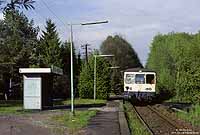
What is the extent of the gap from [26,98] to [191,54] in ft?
66.1

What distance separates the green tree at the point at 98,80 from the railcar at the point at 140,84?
51.3 ft

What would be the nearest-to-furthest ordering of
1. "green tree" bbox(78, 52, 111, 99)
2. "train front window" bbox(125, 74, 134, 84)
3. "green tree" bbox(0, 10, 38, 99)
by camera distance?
1. "train front window" bbox(125, 74, 134, 84)
2. "green tree" bbox(78, 52, 111, 99)
3. "green tree" bbox(0, 10, 38, 99)

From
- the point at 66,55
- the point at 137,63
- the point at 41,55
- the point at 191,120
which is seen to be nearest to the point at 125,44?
the point at 137,63

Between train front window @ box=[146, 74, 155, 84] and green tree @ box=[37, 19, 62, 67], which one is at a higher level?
green tree @ box=[37, 19, 62, 67]

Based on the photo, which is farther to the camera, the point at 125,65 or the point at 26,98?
the point at 125,65

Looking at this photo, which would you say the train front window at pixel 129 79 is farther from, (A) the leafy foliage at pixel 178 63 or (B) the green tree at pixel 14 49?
(B) the green tree at pixel 14 49

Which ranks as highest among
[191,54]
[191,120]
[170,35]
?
[170,35]

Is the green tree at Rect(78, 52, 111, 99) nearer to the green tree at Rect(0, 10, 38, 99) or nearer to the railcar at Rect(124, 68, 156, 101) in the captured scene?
the green tree at Rect(0, 10, 38, 99)

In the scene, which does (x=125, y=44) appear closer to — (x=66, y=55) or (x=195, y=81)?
(x=66, y=55)

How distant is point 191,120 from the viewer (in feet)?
81.4

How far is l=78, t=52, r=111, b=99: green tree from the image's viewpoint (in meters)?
59.0

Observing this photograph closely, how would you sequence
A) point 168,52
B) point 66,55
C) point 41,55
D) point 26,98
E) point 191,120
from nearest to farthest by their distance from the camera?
1. point 191,120
2. point 26,98
3. point 168,52
4. point 41,55
5. point 66,55

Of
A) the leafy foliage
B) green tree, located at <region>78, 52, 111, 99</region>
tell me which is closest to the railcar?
the leafy foliage

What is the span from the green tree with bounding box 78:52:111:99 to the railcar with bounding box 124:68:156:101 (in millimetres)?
15625
